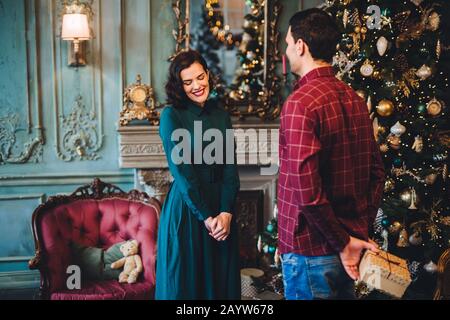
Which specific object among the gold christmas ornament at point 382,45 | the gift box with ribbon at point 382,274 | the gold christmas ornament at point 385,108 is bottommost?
the gift box with ribbon at point 382,274

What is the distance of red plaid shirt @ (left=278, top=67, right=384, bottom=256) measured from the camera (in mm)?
1732

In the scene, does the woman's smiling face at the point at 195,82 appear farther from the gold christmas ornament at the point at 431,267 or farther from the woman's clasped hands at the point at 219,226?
the gold christmas ornament at the point at 431,267

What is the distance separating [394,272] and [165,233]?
40.6 inches

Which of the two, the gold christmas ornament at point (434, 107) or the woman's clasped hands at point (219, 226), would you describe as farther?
the gold christmas ornament at point (434, 107)

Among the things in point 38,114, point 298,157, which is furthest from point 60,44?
point 298,157

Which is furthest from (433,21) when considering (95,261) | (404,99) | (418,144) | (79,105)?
(95,261)

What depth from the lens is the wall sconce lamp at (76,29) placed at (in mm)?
3541

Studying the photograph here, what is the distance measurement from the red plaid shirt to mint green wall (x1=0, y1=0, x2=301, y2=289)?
A: 7.31 feet

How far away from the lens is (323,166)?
6.02 feet

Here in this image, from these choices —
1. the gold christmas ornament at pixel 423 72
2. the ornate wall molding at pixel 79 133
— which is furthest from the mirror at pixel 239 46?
the gold christmas ornament at pixel 423 72

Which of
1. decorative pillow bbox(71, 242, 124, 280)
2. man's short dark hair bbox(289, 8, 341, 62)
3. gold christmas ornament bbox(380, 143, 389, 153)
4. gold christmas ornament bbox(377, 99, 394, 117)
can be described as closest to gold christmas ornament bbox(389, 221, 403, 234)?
gold christmas ornament bbox(380, 143, 389, 153)

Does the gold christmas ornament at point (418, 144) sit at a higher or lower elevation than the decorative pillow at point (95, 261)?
higher

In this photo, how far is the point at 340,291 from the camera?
1851 mm

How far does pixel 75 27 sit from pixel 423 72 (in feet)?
7.45
